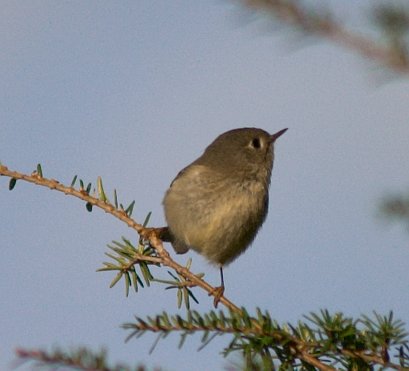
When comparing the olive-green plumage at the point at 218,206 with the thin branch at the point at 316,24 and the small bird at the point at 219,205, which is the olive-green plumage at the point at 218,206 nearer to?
the small bird at the point at 219,205

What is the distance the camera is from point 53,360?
110 centimetres

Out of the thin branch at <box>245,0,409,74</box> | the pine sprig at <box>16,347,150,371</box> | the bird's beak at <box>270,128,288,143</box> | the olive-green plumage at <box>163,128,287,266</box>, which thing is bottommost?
the pine sprig at <box>16,347,150,371</box>

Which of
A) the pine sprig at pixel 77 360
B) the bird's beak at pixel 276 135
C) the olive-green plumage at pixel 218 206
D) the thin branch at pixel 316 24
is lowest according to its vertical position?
the pine sprig at pixel 77 360

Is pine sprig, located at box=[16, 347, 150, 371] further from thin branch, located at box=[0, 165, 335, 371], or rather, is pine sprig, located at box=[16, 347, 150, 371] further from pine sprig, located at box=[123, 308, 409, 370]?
thin branch, located at box=[0, 165, 335, 371]

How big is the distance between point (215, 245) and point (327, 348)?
262 cm

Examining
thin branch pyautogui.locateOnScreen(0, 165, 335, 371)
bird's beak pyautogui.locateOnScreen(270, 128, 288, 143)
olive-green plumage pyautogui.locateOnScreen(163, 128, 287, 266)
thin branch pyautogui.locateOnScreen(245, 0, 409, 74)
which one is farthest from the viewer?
bird's beak pyautogui.locateOnScreen(270, 128, 288, 143)

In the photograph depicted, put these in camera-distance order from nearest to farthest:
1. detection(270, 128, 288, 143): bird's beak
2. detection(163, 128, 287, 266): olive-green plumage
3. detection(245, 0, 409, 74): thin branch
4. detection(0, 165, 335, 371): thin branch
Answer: detection(245, 0, 409, 74): thin branch, detection(0, 165, 335, 371): thin branch, detection(163, 128, 287, 266): olive-green plumage, detection(270, 128, 288, 143): bird's beak

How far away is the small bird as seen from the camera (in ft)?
13.3

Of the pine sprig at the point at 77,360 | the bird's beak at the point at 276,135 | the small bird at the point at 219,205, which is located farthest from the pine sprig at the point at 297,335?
the bird's beak at the point at 276,135

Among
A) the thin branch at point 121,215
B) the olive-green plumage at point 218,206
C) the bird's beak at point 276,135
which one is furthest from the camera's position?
the bird's beak at point 276,135

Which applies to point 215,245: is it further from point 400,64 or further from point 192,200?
point 400,64

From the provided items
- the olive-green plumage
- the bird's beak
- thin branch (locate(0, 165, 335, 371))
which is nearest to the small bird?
the olive-green plumage

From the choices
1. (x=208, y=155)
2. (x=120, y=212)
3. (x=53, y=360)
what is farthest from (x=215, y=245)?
(x=53, y=360)

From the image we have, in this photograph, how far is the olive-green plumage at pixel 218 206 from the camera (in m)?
4.05
